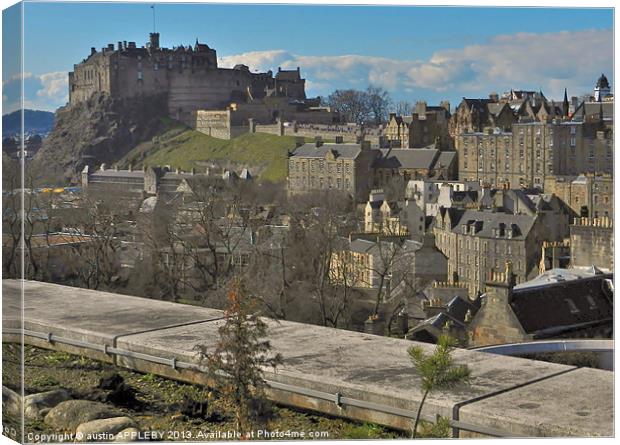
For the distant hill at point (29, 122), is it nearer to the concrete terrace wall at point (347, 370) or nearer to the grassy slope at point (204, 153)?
the concrete terrace wall at point (347, 370)

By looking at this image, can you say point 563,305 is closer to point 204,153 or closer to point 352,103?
point 352,103

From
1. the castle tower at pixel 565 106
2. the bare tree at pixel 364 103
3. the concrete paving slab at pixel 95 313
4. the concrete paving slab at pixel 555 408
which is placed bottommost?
the concrete paving slab at pixel 555 408

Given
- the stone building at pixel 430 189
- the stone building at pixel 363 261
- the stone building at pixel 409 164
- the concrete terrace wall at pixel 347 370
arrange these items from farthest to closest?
the stone building at pixel 430 189 < the stone building at pixel 409 164 < the stone building at pixel 363 261 < the concrete terrace wall at pixel 347 370

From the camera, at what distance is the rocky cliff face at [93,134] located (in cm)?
521

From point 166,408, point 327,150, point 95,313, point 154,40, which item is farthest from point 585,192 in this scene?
point 166,408

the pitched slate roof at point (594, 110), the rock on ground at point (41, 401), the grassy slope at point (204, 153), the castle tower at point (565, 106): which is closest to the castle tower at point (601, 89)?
the pitched slate roof at point (594, 110)

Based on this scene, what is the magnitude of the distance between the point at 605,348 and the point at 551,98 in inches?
84.3

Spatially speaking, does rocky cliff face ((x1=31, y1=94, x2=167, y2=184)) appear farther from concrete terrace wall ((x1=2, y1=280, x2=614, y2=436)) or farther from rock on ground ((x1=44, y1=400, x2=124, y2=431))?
rock on ground ((x1=44, y1=400, x2=124, y2=431))

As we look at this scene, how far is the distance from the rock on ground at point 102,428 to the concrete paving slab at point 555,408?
109 centimetres

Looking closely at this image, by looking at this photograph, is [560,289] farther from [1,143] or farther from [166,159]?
[1,143]

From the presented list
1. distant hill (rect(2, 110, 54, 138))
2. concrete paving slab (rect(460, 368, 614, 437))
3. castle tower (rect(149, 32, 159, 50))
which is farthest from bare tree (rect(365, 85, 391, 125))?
concrete paving slab (rect(460, 368, 614, 437))

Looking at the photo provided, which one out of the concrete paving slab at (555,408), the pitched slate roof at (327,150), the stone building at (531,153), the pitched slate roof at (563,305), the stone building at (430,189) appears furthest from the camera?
the stone building at (430,189)

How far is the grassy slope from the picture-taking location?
643 centimetres

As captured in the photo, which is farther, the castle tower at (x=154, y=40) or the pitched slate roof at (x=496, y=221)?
the pitched slate roof at (x=496, y=221)
